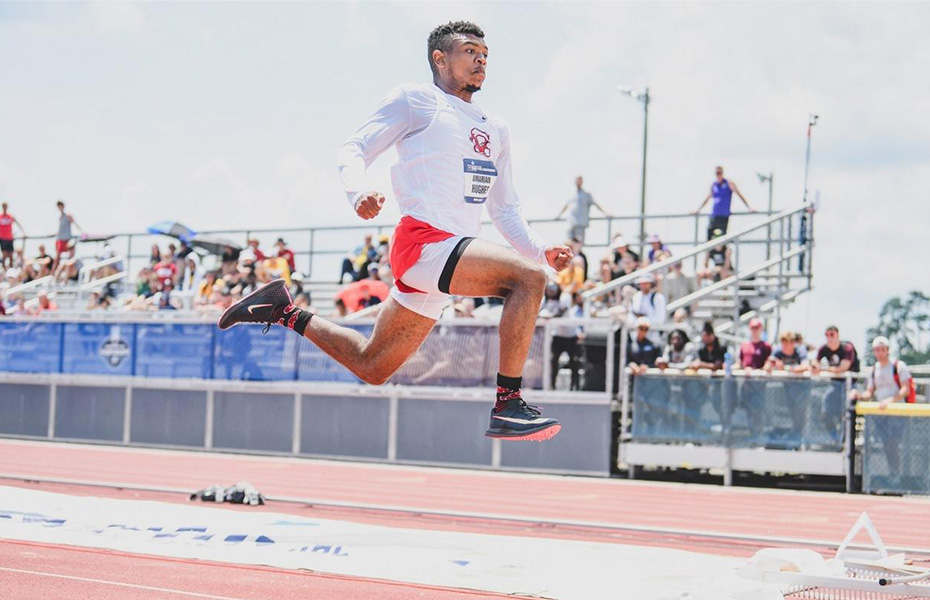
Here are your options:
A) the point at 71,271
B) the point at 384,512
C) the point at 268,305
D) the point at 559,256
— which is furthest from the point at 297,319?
the point at 71,271

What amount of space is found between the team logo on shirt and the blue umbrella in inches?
760

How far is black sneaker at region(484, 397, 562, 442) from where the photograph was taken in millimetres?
5668

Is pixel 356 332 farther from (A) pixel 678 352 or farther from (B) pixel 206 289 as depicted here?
(B) pixel 206 289

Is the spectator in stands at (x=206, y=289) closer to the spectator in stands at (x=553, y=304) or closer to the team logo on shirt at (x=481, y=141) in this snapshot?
the spectator in stands at (x=553, y=304)

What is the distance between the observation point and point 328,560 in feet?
22.6

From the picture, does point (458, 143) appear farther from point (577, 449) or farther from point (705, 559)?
point (577, 449)

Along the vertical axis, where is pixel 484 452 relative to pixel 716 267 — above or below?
below

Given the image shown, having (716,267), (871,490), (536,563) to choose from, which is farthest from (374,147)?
(716,267)

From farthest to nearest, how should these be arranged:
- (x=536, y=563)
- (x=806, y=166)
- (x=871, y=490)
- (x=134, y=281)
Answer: (x=134, y=281) < (x=806, y=166) < (x=871, y=490) < (x=536, y=563)

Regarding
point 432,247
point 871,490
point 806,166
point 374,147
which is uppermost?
point 806,166

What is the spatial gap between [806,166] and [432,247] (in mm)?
15111

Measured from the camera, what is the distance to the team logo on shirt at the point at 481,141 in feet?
19.5

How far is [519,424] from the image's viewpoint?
18.7 ft

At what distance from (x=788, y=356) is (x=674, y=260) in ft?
7.43
